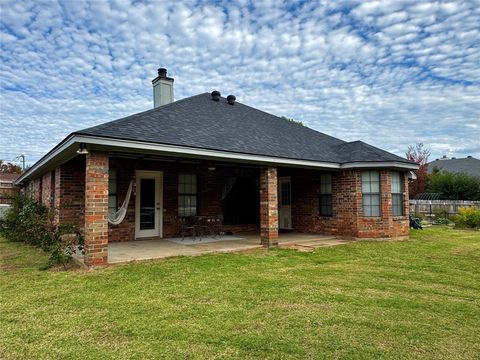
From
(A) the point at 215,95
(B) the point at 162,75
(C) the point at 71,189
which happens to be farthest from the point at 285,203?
(C) the point at 71,189

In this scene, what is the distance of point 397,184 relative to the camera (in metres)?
11.4

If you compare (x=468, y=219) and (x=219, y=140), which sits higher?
(x=219, y=140)

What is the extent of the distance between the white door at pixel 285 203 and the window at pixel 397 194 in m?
3.81

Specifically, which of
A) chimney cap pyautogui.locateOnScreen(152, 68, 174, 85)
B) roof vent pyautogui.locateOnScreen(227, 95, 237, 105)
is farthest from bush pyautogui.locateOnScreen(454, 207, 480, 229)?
chimney cap pyautogui.locateOnScreen(152, 68, 174, 85)

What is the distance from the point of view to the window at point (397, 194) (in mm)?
11227

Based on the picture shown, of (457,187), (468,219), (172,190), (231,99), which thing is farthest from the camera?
(457,187)

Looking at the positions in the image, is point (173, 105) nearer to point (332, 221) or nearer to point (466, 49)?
point (332, 221)

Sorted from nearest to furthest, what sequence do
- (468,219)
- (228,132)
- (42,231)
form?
(42,231), (228,132), (468,219)

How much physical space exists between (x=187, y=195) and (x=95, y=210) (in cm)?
506

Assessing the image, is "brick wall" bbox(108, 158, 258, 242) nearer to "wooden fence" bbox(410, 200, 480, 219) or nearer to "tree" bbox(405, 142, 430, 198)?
"wooden fence" bbox(410, 200, 480, 219)

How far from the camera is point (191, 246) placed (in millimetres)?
9141

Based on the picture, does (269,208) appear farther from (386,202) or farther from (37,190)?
(37,190)

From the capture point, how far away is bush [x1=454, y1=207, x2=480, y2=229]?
15.3 m

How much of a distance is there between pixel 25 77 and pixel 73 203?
432 centimetres
